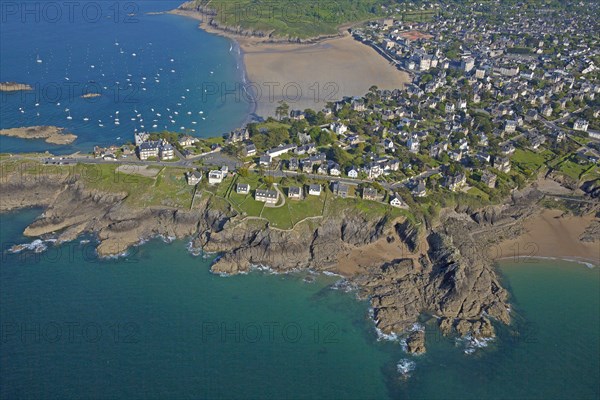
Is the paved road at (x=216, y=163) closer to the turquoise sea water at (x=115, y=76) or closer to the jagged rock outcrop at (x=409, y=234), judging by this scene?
the turquoise sea water at (x=115, y=76)

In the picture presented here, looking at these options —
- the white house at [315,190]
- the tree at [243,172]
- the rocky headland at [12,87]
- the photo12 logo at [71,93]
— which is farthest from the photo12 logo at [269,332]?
the rocky headland at [12,87]

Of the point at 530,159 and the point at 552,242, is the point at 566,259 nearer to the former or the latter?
→ the point at 552,242

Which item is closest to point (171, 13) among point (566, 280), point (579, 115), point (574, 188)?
point (579, 115)

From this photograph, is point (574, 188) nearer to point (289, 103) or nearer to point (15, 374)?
point (289, 103)

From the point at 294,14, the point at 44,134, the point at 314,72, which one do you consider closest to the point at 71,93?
the point at 44,134

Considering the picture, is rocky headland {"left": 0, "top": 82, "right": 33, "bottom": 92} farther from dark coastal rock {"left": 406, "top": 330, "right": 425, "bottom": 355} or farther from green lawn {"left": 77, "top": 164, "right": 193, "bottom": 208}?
dark coastal rock {"left": 406, "top": 330, "right": 425, "bottom": 355}

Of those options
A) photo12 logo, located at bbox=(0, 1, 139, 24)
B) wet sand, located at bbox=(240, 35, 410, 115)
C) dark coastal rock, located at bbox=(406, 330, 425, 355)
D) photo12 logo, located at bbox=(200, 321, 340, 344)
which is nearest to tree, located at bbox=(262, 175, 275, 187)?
photo12 logo, located at bbox=(200, 321, 340, 344)
